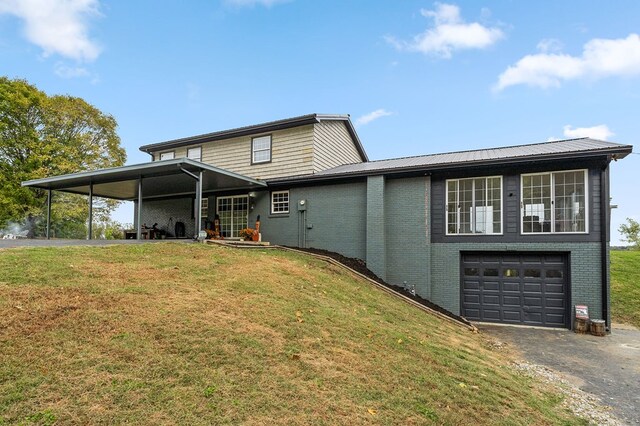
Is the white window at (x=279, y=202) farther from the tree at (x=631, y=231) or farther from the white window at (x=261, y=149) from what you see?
the tree at (x=631, y=231)

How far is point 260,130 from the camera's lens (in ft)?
50.8

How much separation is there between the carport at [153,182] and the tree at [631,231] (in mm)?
33674

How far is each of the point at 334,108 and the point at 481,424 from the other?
1423 cm

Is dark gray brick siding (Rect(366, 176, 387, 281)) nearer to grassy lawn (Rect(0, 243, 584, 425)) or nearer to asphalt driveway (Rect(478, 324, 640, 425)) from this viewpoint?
asphalt driveway (Rect(478, 324, 640, 425))

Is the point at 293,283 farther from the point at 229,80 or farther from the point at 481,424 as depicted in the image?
the point at 229,80

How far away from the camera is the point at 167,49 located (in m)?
16.9

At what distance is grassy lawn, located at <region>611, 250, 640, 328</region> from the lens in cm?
1263

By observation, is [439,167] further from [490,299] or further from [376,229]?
[490,299]

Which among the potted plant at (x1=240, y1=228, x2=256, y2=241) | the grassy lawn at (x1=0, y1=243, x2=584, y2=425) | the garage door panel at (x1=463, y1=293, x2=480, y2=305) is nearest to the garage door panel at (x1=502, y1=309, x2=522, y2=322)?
the garage door panel at (x1=463, y1=293, x2=480, y2=305)

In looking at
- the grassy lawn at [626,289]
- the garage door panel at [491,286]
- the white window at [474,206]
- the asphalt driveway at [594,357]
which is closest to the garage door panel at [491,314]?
the asphalt driveway at [594,357]

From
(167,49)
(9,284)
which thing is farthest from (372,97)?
(9,284)

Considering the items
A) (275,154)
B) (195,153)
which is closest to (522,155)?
(275,154)

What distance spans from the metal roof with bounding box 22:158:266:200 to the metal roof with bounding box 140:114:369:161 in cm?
259

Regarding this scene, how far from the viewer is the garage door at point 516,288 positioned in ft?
35.0
